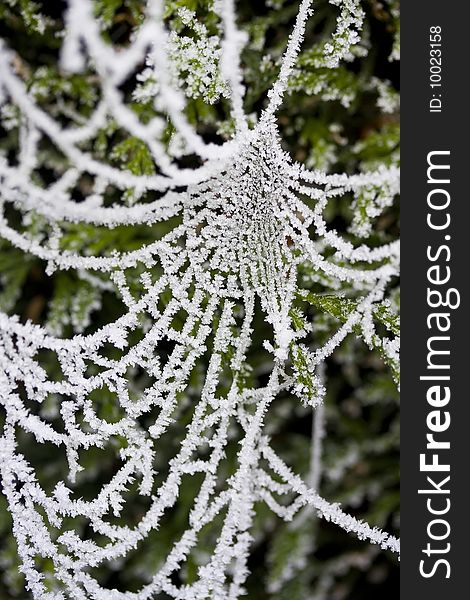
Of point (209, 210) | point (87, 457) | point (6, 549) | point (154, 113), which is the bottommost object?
point (6, 549)

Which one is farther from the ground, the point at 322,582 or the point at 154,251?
the point at 154,251

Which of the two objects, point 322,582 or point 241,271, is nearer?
point 241,271

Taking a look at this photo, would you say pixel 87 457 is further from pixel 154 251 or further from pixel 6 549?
pixel 154 251

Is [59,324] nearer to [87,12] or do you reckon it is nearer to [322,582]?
[87,12]

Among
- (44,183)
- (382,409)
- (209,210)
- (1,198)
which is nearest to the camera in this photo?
(209,210)

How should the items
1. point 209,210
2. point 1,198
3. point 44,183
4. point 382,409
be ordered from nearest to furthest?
point 209,210 < point 1,198 < point 44,183 < point 382,409

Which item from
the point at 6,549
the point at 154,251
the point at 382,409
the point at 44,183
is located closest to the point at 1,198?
the point at 44,183

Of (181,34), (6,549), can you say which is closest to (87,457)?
(6,549)
